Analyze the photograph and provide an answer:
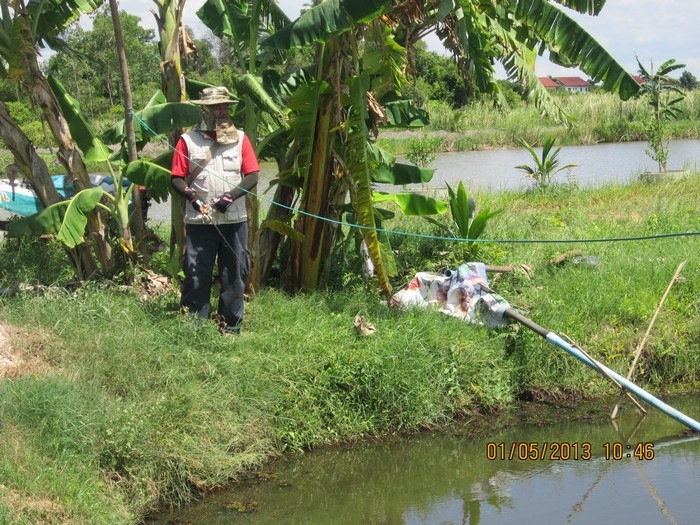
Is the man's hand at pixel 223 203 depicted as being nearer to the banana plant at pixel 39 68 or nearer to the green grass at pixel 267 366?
the green grass at pixel 267 366

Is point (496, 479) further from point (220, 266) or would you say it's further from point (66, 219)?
point (66, 219)

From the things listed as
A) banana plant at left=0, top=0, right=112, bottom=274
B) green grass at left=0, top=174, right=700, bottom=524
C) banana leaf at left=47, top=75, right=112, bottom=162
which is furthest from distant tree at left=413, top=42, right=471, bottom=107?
banana leaf at left=47, top=75, right=112, bottom=162

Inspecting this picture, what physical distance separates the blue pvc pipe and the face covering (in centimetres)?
267

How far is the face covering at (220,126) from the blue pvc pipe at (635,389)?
2.67 metres

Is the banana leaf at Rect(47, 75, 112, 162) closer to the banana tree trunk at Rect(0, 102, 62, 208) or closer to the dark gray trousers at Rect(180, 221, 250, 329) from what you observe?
the banana tree trunk at Rect(0, 102, 62, 208)

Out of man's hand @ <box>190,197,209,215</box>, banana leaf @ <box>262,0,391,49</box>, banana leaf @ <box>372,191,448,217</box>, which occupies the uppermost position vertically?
banana leaf @ <box>262,0,391,49</box>

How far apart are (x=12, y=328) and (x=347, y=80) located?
3.11 meters

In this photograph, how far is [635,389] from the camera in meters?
5.39

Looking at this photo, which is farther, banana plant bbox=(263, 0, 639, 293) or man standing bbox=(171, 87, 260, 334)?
banana plant bbox=(263, 0, 639, 293)

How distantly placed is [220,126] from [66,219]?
138 cm

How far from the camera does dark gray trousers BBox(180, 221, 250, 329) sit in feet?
20.3

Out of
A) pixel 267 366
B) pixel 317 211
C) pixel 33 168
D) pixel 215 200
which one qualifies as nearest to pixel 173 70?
pixel 33 168

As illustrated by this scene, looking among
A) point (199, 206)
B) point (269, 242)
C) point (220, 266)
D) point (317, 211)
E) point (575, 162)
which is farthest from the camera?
point (575, 162)
